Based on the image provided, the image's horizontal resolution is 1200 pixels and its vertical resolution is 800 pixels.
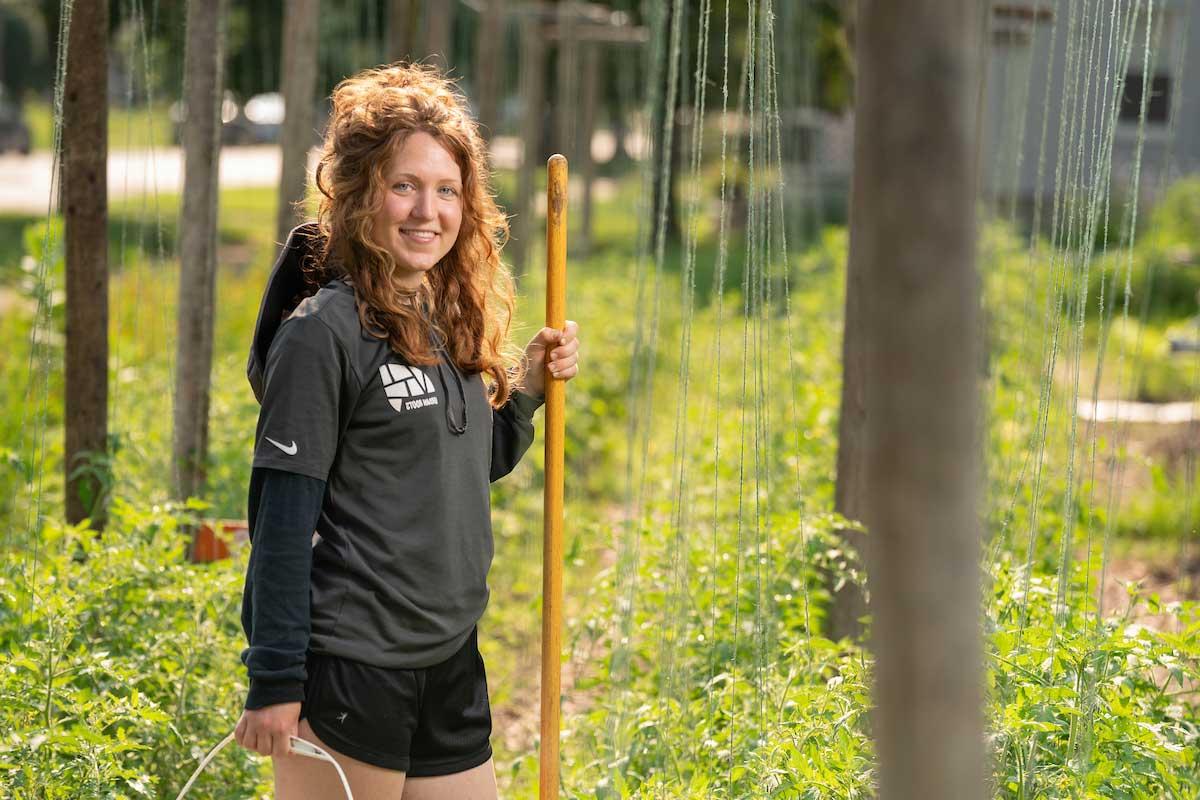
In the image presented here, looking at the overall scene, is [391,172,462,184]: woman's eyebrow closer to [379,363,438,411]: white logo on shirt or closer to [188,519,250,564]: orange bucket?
[379,363,438,411]: white logo on shirt

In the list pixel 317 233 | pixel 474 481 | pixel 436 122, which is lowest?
pixel 474 481

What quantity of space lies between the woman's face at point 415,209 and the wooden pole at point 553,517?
0.16 meters

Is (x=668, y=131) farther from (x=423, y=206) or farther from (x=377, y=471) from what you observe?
(x=377, y=471)

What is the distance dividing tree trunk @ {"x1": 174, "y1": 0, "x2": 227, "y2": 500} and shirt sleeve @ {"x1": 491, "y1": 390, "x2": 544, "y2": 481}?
181 cm

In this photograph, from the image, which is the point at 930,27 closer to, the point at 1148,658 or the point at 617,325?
the point at 1148,658

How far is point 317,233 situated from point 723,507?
2373 mm

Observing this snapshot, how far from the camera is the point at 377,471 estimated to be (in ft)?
6.42

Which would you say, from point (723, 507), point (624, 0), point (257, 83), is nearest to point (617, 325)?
point (723, 507)

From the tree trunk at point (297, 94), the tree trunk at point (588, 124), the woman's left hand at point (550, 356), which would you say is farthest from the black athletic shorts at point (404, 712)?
the tree trunk at point (588, 124)

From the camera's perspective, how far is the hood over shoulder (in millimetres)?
2021

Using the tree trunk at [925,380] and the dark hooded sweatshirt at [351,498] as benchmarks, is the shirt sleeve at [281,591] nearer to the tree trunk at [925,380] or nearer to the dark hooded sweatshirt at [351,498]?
the dark hooded sweatshirt at [351,498]

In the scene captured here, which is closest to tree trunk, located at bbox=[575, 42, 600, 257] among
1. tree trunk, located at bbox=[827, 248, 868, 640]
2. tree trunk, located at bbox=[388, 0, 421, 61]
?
tree trunk, located at bbox=[388, 0, 421, 61]

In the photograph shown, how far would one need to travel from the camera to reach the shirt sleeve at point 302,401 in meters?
1.85

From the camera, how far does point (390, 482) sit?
77.4 inches
